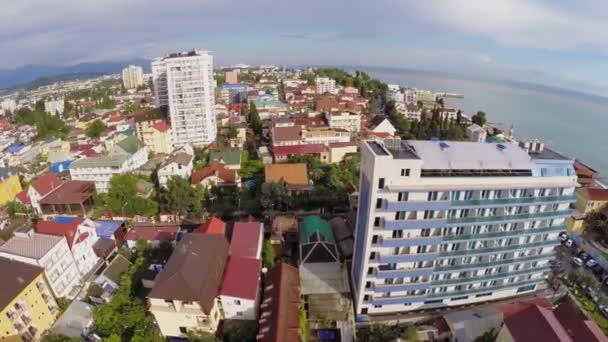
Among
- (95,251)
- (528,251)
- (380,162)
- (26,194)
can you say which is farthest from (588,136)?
(26,194)

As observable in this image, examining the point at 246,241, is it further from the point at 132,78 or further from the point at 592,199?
the point at 132,78

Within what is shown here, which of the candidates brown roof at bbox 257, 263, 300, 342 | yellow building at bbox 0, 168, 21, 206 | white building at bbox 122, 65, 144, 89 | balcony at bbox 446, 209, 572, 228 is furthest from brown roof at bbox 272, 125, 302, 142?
white building at bbox 122, 65, 144, 89

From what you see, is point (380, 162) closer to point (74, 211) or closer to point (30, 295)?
point (30, 295)

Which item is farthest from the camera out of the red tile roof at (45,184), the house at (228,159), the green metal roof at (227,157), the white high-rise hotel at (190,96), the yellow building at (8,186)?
the white high-rise hotel at (190,96)

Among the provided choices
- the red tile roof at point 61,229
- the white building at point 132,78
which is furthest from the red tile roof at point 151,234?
the white building at point 132,78

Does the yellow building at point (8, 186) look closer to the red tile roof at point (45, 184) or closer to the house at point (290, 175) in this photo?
the red tile roof at point (45, 184)
